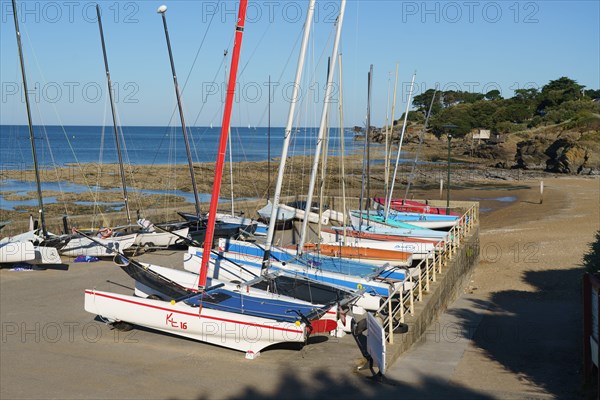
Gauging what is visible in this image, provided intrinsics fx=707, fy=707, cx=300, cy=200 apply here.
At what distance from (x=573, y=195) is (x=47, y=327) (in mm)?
A: 39250

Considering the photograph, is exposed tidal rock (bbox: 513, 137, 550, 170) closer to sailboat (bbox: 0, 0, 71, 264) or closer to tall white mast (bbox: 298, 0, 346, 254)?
tall white mast (bbox: 298, 0, 346, 254)

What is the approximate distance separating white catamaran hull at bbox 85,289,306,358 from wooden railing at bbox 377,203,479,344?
5.27ft

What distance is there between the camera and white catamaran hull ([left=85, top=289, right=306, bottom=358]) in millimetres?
12500

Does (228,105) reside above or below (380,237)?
above

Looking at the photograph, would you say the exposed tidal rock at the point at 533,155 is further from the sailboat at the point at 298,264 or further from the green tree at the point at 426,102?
the green tree at the point at 426,102

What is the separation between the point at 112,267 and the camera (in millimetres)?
21797

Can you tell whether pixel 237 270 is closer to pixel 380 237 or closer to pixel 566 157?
pixel 380 237

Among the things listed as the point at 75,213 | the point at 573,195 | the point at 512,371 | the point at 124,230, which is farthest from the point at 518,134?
the point at 512,371

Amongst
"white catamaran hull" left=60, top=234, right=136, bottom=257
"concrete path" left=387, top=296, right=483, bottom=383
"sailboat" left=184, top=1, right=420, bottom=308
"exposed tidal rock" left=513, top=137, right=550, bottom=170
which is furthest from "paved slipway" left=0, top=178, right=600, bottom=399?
"exposed tidal rock" left=513, top=137, right=550, bottom=170

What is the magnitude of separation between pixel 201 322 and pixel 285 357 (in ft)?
5.50

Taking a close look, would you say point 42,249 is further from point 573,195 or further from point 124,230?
point 573,195

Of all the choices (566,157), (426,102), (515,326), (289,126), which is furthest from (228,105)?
(426,102)

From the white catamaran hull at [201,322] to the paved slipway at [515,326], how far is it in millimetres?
2211

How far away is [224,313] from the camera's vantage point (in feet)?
42.5
